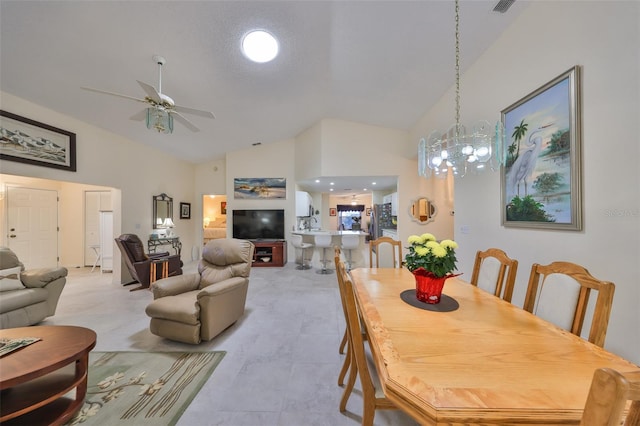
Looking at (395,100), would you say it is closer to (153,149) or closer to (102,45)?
(102,45)

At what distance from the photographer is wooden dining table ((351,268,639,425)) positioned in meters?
0.72

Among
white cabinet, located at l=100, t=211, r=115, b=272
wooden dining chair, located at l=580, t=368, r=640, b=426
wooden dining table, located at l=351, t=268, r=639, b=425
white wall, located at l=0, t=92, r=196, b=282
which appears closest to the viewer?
wooden dining chair, located at l=580, t=368, r=640, b=426

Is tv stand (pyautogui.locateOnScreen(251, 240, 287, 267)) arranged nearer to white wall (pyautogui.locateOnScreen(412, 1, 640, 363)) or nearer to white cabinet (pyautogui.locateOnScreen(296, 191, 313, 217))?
white cabinet (pyautogui.locateOnScreen(296, 191, 313, 217))

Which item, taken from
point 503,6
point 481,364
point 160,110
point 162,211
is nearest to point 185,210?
point 162,211

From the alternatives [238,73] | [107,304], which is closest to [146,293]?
[107,304]

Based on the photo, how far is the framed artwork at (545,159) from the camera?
183 cm

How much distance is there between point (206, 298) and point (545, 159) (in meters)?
3.47

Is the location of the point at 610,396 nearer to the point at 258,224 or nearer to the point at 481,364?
the point at 481,364

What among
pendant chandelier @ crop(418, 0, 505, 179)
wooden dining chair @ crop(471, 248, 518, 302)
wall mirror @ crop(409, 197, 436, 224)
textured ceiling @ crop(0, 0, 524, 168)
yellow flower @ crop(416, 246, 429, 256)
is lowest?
wooden dining chair @ crop(471, 248, 518, 302)

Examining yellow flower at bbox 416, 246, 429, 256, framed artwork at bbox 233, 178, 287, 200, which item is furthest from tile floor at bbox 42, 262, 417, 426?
framed artwork at bbox 233, 178, 287, 200

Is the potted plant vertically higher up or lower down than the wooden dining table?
higher up

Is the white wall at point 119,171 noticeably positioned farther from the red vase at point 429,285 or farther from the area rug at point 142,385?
the red vase at point 429,285

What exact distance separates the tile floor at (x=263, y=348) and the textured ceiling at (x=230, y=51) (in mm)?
3036

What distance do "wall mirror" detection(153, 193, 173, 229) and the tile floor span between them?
168 cm
